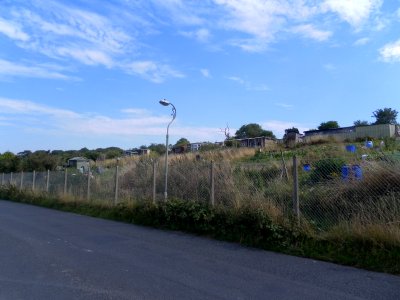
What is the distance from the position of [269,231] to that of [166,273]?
292cm

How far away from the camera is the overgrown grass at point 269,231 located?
718 cm

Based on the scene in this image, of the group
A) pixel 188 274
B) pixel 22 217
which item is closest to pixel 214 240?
pixel 188 274

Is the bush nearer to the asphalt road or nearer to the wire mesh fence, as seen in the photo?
the wire mesh fence

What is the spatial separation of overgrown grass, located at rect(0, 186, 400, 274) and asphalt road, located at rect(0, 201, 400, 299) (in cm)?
39

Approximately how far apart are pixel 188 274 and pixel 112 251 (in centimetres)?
249

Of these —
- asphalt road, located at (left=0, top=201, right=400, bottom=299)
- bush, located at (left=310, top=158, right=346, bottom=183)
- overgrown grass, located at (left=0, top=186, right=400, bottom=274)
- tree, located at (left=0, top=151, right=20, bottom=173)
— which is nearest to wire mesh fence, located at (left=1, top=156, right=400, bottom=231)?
bush, located at (left=310, top=158, right=346, bottom=183)

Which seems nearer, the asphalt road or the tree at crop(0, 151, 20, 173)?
the asphalt road

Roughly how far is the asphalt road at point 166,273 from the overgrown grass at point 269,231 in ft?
1.29

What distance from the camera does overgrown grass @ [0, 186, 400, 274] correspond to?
718 centimetres

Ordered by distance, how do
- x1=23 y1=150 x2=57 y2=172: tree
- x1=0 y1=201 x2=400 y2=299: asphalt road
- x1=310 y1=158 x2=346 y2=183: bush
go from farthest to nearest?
x1=23 y1=150 x2=57 y2=172: tree, x1=310 y1=158 x2=346 y2=183: bush, x1=0 y1=201 x2=400 y2=299: asphalt road

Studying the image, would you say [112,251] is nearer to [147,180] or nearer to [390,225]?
[390,225]

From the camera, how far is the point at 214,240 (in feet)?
31.7

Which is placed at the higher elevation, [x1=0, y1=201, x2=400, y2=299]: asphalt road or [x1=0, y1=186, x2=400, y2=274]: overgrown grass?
[x1=0, y1=186, x2=400, y2=274]: overgrown grass

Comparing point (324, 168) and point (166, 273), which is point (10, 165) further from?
point (166, 273)
